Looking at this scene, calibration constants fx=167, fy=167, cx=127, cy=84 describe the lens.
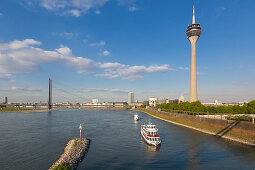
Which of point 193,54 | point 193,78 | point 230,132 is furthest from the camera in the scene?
point 193,54

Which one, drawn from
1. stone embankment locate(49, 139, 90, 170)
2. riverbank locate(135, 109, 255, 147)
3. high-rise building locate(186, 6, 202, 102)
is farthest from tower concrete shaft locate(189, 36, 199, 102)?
stone embankment locate(49, 139, 90, 170)

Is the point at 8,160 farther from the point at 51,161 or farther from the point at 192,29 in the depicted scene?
the point at 192,29

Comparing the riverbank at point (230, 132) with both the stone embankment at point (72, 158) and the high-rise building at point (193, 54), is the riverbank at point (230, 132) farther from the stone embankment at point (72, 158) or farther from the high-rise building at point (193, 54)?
the high-rise building at point (193, 54)

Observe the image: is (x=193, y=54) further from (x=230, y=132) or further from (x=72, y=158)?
(x=72, y=158)

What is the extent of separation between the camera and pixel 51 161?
26859mm

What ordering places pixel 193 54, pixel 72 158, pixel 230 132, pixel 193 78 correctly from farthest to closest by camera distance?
Answer: pixel 193 54
pixel 193 78
pixel 230 132
pixel 72 158

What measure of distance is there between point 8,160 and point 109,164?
55.9ft

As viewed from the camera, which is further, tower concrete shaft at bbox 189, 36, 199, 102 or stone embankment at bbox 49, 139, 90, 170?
tower concrete shaft at bbox 189, 36, 199, 102

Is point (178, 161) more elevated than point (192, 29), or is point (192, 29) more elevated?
point (192, 29)

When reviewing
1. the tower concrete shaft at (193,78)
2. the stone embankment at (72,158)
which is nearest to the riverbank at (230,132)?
the stone embankment at (72,158)

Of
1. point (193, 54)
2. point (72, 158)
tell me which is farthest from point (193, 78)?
point (72, 158)

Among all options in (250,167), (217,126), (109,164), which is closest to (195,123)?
(217,126)

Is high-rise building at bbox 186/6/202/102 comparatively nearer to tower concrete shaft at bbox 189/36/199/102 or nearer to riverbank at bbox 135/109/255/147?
tower concrete shaft at bbox 189/36/199/102

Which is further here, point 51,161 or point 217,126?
point 217,126
